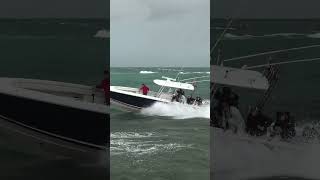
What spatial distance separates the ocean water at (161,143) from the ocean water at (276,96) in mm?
2422

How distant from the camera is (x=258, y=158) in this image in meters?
3.29

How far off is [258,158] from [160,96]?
25.0ft

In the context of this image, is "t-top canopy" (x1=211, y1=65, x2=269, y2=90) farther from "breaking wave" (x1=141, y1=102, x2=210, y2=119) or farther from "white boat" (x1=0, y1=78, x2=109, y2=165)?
"breaking wave" (x1=141, y1=102, x2=210, y2=119)

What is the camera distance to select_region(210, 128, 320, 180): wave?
10.7ft

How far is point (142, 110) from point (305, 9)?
773 cm

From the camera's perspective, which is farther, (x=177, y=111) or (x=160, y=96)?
(x=160, y=96)

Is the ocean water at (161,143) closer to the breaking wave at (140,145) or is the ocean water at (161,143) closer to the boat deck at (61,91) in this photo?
the breaking wave at (140,145)

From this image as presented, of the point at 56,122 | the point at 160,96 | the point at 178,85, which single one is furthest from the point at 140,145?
the point at 56,122

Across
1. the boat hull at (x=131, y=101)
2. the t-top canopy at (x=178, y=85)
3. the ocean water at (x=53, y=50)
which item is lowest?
the boat hull at (x=131, y=101)

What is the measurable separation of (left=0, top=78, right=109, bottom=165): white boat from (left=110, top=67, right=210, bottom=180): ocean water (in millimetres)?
2654

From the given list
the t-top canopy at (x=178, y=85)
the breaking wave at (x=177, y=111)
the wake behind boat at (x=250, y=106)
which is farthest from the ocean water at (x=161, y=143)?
the wake behind boat at (x=250, y=106)

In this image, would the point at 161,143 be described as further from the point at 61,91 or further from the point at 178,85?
the point at 61,91

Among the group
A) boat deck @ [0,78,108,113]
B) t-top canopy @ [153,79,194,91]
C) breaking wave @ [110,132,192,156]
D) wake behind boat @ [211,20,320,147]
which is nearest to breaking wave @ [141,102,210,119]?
t-top canopy @ [153,79,194,91]

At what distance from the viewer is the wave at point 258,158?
10.7 ft
